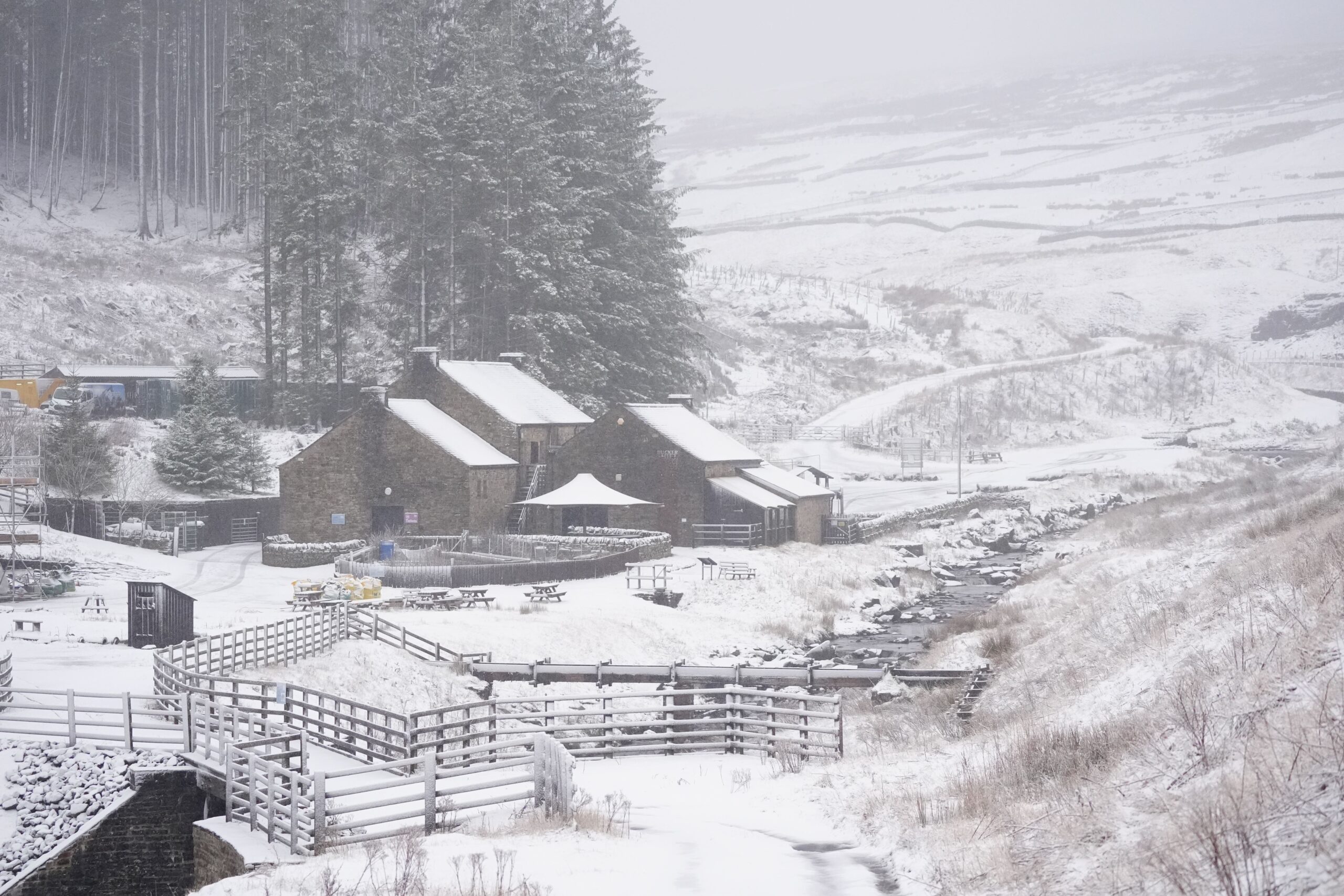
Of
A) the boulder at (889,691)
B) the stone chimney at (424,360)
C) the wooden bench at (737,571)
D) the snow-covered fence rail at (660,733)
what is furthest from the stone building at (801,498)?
the snow-covered fence rail at (660,733)

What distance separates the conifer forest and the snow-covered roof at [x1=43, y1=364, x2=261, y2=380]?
1.69m

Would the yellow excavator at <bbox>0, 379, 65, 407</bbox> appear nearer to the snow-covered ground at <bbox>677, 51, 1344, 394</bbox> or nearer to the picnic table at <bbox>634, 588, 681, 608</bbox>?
the picnic table at <bbox>634, 588, 681, 608</bbox>

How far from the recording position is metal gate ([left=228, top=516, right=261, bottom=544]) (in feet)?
181

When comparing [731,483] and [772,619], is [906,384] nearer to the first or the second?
[731,483]

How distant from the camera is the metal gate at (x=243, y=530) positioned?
181 ft

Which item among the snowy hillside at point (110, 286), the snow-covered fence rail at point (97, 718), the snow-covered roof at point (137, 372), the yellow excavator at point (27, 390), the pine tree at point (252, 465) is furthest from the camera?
the snowy hillside at point (110, 286)

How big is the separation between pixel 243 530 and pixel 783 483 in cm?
2352

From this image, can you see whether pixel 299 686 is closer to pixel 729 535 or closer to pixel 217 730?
pixel 217 730

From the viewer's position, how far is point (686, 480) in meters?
55.2

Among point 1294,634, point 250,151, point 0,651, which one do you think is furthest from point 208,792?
A: point 250,151

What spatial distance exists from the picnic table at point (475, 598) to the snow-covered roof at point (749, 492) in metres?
17.4

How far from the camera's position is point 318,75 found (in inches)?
3000

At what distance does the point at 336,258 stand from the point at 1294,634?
61870 millimetres

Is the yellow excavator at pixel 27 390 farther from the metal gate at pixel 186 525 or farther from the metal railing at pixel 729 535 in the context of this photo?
the metal railing at pixel 729 535
